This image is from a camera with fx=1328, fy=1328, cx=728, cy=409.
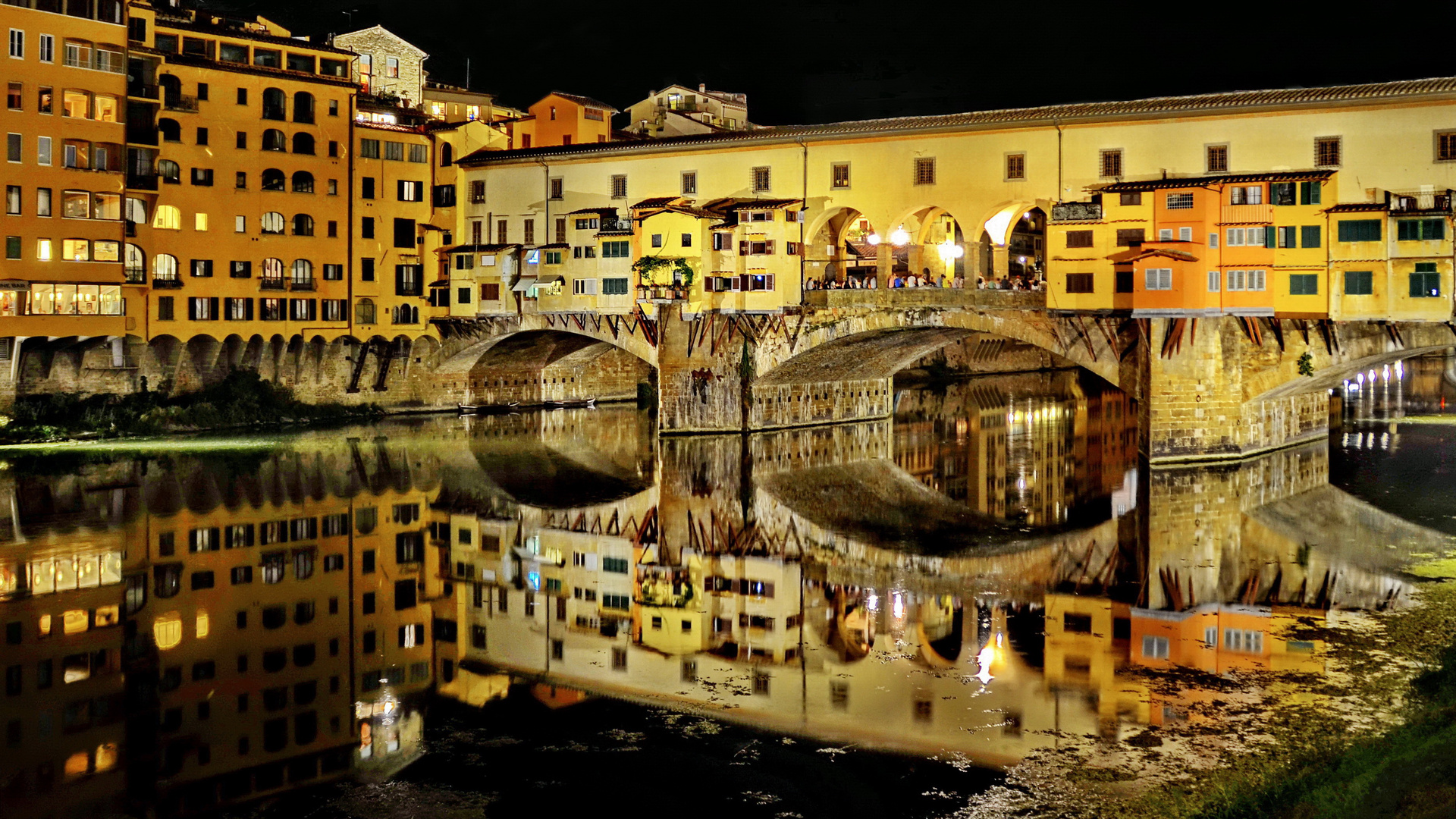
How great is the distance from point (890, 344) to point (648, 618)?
25816 mm

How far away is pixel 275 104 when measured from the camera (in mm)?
46062

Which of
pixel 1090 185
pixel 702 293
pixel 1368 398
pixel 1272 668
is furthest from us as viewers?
pixel 1368 398

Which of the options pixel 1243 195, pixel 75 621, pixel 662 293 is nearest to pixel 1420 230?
pixel 1243 195

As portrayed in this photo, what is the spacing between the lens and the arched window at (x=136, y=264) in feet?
138

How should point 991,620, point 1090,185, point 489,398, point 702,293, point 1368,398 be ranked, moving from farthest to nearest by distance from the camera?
point 1368,398 → point 489,398 → point 702,293 → point 1090,185 → point 991,620

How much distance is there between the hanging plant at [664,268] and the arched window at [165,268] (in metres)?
15.1

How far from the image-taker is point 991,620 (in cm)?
1992

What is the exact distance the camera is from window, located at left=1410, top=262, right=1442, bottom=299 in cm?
3275

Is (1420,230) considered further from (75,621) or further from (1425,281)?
(75,621)

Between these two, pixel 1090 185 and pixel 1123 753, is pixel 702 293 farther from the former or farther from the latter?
pixel 1123 753

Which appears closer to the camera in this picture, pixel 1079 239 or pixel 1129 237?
pixel 1129 237

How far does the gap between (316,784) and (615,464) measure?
2528cm

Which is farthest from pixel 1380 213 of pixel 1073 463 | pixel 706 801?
pixel 706 801

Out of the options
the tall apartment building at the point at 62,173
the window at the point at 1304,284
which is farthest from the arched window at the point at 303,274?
the window at the point at 1304,284
